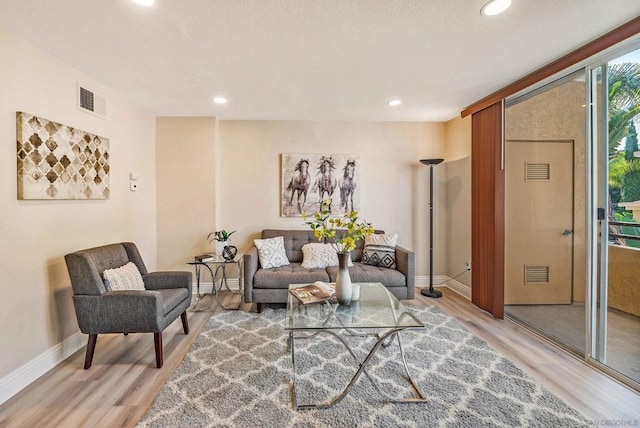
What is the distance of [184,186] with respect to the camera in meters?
3.96

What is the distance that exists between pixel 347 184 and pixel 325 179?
1.08 ft

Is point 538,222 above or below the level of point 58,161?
below

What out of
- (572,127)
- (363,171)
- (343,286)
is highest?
(572,127)

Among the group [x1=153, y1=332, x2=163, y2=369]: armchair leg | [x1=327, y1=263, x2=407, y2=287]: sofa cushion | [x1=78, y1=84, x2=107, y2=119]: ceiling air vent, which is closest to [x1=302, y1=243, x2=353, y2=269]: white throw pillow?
[x1=327, y1=263, x2=407, y2=287]: sofa cushion

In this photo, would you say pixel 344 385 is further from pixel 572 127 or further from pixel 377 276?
pixel 572 127

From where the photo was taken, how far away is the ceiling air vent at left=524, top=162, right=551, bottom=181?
280cm

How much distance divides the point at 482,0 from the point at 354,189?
8.92ft

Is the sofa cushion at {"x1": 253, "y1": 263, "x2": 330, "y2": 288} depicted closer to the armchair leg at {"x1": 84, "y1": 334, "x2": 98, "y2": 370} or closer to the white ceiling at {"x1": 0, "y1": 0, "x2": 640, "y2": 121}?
the armchair leg at {"x1": 84, "y1": 334, "x2": 98, "y2": 370}

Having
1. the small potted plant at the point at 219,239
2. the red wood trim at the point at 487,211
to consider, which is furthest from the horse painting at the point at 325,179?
the red wood trim at the point at 487,211

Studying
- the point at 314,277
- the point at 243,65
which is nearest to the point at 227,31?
the point at 243,65

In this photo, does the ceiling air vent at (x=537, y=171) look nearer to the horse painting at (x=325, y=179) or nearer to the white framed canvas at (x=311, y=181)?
the white framed canvas at (x=311, y=181)

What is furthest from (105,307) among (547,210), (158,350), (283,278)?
(547,210)

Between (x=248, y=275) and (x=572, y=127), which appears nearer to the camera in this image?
(x=572, y=127)

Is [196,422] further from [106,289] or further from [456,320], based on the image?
[456,320]
